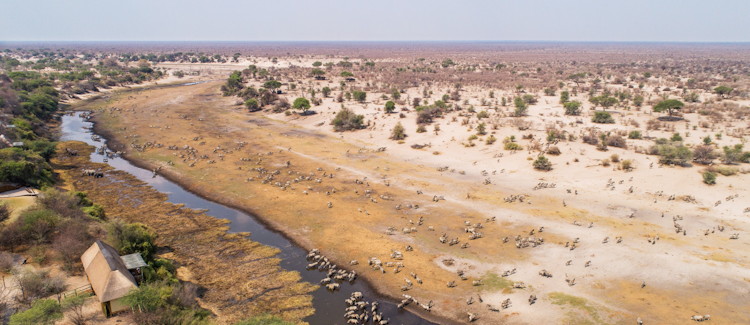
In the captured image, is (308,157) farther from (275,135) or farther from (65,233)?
(65,233)

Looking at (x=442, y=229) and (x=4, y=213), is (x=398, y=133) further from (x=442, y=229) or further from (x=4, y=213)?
(x=4, y=213)

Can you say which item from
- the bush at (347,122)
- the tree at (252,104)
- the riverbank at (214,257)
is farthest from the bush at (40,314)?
the tree at (252,104)

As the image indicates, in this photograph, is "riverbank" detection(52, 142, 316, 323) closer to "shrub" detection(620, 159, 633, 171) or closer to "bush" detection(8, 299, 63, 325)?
"bush" detection(8, 299, 63, 325)

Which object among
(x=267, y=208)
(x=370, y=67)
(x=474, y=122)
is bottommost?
(x=267, y=208)

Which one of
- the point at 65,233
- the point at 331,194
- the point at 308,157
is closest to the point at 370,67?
the point at 308,157

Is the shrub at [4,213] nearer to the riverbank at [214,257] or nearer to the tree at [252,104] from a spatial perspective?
the riverbank at [214,257]

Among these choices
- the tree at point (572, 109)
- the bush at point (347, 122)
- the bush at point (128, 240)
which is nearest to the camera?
the bush at point (128, 240)
